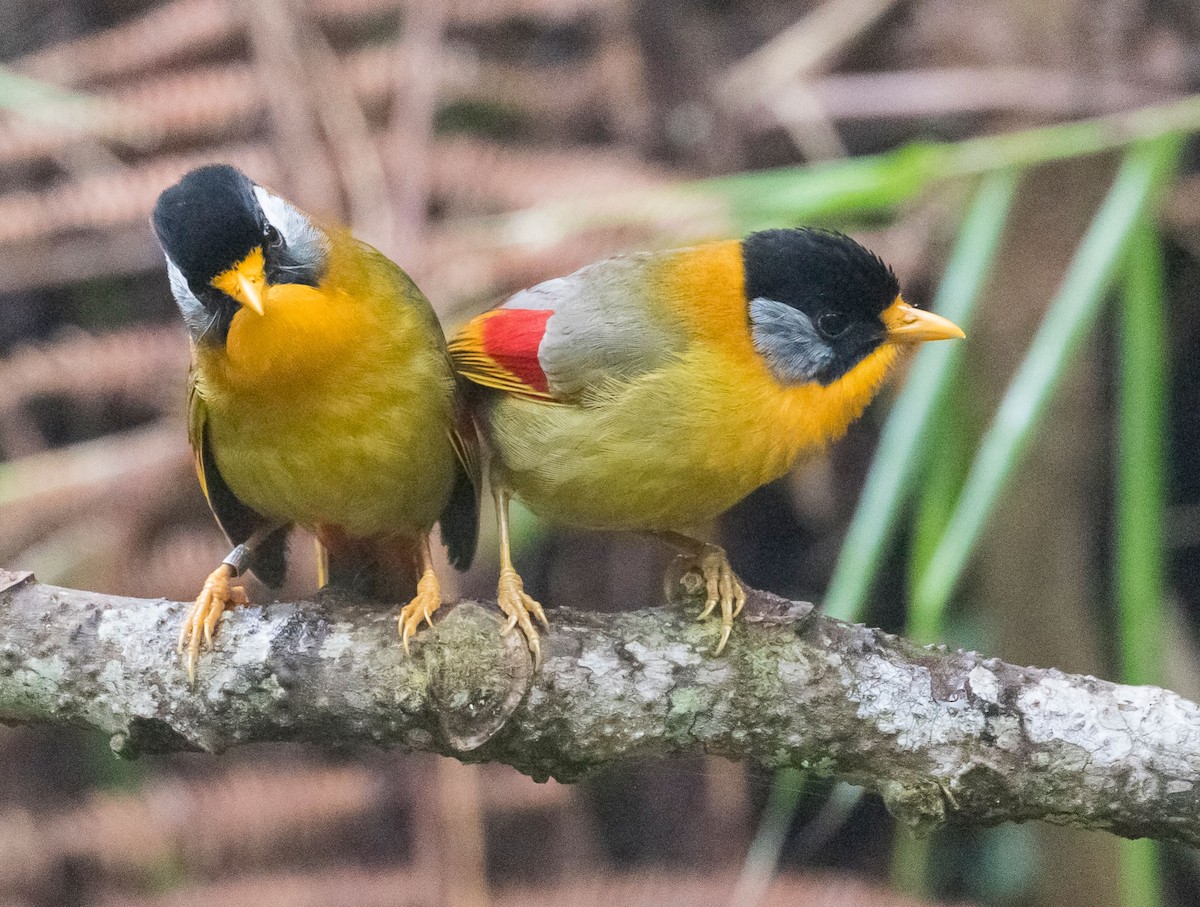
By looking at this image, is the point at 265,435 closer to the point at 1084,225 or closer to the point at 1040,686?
the point at 1040,686

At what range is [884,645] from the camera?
172 cm

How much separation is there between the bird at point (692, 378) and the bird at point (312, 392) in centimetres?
13

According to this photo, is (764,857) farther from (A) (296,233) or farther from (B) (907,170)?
(A) (296,233)

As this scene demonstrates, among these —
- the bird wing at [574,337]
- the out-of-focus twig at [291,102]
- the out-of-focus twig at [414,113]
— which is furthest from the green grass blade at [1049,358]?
the out-of-focus twig at [291,102]

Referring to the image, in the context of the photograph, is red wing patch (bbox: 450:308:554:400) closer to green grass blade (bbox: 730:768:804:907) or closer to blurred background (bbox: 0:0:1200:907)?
blurred background (bbox: 0:0:1200:907)

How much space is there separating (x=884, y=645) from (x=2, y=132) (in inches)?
107

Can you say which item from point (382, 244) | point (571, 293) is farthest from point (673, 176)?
point (571, 293)

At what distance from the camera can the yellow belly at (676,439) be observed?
1812mm

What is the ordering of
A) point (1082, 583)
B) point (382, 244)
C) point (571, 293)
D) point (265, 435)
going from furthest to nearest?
point (1082, 583), point (382, 244), point (571, 293), point (265, 435)

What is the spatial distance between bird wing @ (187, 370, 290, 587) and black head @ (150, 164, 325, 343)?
18 cm

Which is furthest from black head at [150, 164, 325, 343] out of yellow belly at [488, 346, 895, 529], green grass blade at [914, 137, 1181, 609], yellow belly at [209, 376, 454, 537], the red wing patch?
green grass blade at [914, 137, 1181, 609]

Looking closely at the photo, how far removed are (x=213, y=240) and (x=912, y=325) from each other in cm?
106

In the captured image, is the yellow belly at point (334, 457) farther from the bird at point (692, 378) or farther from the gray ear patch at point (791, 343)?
the gray ear patch at point (791, 343)

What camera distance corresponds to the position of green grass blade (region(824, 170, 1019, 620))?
7.79 ft
